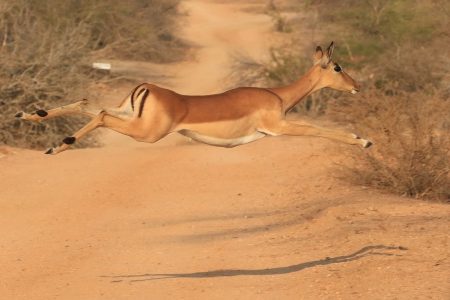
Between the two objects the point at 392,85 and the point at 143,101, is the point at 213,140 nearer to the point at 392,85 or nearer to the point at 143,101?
the point at 143,101

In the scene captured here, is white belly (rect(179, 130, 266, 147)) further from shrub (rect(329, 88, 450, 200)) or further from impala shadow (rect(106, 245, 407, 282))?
shrub (rect(329, 88, 450, 200))

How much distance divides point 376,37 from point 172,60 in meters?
9.86

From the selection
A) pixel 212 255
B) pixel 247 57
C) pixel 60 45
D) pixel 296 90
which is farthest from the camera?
pixel 247 57

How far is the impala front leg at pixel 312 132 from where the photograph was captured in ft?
29.4

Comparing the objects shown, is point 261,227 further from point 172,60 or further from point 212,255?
point 172,60

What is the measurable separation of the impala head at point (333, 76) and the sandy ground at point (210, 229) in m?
1.76

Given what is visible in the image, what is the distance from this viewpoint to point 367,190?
46.4 ft

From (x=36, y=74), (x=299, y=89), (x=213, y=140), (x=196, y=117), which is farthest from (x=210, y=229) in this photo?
(x=36, y=74)

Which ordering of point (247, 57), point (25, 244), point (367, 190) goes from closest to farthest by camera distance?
point (25, 244), point (367, 190), point (247, 57)

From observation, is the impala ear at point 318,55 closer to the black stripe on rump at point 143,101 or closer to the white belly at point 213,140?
the white belly at point 213,140

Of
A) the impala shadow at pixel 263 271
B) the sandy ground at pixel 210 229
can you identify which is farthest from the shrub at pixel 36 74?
the impala shadow at pixel 263 271

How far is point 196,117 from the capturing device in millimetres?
8602

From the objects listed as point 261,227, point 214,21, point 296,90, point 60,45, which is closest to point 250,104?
point 296,90

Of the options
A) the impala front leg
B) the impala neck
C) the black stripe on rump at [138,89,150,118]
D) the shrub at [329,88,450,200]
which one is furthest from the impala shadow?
the shrub at [329,88,450,200]
